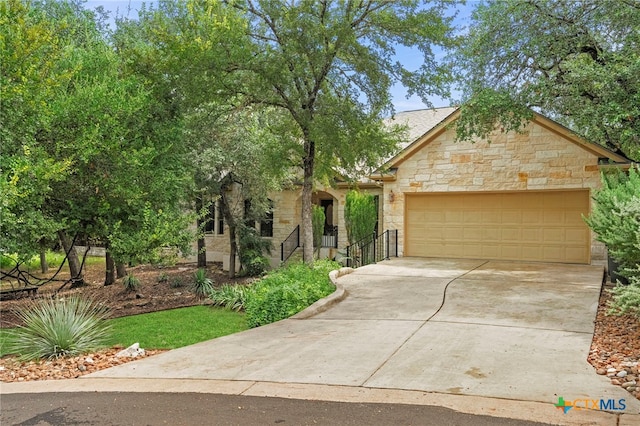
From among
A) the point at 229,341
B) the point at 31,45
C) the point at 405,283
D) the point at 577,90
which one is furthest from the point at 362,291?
the point at 31,45

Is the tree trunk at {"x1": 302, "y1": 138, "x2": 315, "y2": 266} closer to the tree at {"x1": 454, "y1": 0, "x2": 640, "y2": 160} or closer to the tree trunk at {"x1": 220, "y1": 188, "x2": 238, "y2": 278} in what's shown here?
the tree at {"x1": 454, "y1": 0, "x2": 640, "y2": 160}

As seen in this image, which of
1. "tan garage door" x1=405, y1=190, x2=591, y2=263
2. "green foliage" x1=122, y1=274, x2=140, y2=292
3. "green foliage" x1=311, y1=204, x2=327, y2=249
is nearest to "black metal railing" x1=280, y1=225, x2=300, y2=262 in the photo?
"green foliage" x1=311, y1=204, x2=327, y2=249

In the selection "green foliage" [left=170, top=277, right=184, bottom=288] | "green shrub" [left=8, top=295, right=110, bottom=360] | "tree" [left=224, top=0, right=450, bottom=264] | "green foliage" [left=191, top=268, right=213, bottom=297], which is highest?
"tree" [left=224, top=0, right=450, bottom=264]

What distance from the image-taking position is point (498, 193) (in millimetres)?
15125

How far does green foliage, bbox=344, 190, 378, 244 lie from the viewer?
16406 millimetres

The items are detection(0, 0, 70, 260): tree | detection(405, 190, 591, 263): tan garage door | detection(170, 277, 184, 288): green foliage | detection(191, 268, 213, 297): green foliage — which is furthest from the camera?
detection(170, 277, 184, 288): green foliage

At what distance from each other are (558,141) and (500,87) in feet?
8.75

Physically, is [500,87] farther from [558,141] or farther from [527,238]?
[527,238]

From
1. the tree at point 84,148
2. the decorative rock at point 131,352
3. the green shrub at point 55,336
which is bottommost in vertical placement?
the decorative rock at point 131,352

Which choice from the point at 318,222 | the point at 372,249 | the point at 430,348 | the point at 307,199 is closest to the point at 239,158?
the point at 307,199

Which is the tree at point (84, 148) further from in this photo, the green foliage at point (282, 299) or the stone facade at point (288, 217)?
the stone facade at point (288, 217)

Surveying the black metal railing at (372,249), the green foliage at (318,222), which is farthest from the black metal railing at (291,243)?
the black metal railing at (372,249)

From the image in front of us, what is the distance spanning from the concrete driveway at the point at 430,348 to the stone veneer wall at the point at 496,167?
4.74 m

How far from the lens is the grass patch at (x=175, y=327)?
792cm
